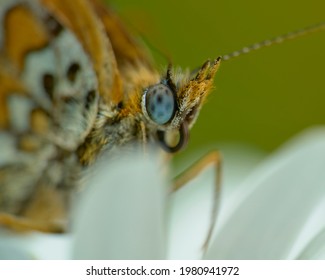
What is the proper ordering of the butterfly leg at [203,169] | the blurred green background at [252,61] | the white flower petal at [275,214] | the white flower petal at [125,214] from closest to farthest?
1. the white flower petal at [125,214]
2. the white flower petal at [275,214]
3. the butterfly leg at [203,169]
4. the blurred green background at [252,61]

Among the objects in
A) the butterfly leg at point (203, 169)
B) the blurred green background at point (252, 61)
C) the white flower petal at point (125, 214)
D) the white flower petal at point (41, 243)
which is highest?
the blurred green background at point (252, 61)

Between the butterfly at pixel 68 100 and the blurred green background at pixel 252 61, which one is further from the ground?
the blurred green background at pixel 252 61

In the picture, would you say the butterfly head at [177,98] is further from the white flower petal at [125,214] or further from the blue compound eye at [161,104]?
the white flower petal at [125,214]

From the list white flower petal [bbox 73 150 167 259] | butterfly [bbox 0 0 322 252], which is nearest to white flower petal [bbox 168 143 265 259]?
butterfly [bbox 0 0 322 252]

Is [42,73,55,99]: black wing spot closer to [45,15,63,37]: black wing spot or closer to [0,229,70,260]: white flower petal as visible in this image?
[45,15,63,37]: black wing spot

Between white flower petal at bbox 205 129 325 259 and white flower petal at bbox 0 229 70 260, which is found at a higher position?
white flower petal at bbox 0 229 70 260

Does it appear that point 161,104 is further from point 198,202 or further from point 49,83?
point 198,202

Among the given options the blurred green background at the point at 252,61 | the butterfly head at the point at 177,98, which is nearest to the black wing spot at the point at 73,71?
the butterfly head at the point at 177,98
